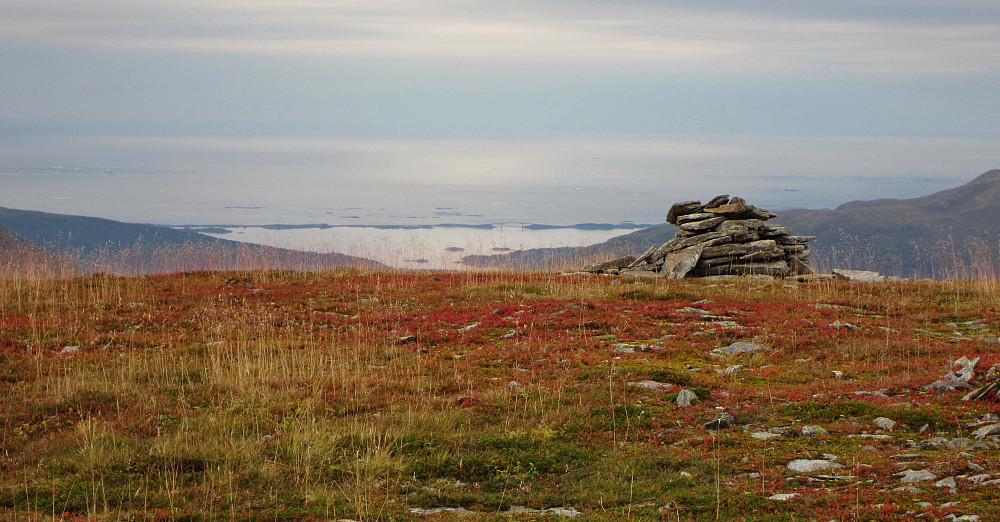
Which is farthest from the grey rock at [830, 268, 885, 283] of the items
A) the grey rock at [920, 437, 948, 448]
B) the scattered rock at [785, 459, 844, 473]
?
the scattered rock at [785, 459, 844, 473]

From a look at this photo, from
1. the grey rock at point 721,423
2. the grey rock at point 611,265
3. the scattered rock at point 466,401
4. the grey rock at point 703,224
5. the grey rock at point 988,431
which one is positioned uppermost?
the grey rock at point 703,224

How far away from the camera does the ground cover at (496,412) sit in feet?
28.5

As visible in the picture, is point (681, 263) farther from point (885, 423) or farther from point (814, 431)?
point (814, 431)

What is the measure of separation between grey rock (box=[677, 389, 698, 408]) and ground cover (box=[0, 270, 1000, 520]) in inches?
2.4

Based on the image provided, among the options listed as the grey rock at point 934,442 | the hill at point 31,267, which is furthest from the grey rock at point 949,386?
the hill at point 31,267

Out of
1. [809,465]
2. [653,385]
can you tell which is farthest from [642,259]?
[809,465]

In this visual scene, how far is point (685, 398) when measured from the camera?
13.1m

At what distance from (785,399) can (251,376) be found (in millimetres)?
10206

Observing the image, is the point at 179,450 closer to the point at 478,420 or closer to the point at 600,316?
the point at 478,420

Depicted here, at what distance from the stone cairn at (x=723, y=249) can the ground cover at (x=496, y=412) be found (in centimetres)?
771

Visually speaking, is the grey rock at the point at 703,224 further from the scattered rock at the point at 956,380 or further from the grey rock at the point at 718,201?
the scattered rock at the point at 956,380

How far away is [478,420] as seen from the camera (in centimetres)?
1223

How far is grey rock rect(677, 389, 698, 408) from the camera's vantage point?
12.9 metres

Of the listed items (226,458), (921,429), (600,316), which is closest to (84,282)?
(600,316)
